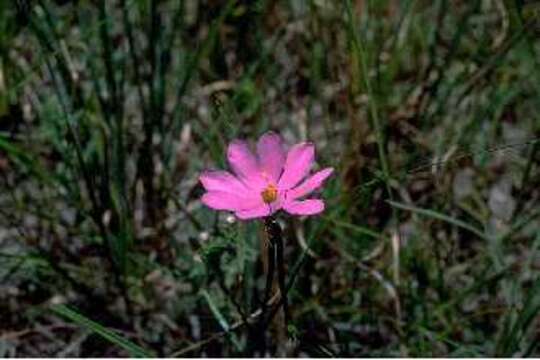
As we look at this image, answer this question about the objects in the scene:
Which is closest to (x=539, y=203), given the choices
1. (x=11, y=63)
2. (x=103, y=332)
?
(x=103, y=332)

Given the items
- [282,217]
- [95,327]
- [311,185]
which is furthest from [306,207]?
[282,217]

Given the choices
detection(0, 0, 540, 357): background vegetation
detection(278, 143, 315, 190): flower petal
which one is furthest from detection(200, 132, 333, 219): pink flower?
detection(0, 0, 540, 357): background vegetation

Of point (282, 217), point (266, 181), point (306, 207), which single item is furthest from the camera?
point (282, 217)

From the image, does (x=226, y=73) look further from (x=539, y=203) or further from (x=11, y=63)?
(x=539, y=203)

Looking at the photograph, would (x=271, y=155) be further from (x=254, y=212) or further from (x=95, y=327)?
(x=95, y=327)

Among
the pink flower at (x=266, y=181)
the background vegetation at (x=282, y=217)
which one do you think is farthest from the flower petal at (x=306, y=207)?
the background vegetation at (x=282, y=217)

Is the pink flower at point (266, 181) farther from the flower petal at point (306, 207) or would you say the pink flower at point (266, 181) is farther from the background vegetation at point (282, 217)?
the background vegetation at point (282, 217)
